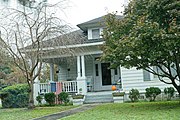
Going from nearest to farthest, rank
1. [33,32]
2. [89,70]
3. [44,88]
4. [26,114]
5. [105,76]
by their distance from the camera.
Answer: [26,114], [33,32], [44,88], [105,76], [89,70]

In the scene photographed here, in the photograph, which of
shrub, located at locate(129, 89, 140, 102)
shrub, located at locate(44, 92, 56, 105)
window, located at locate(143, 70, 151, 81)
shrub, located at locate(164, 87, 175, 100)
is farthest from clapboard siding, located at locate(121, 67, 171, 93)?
shrub, located at locate(44, 92, 56, 105)

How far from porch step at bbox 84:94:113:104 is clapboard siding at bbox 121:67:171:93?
52.8 inches

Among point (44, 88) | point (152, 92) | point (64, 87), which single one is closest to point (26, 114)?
Answer: point (64, 87)

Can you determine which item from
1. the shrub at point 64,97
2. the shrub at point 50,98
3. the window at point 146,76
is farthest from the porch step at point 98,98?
the window at point 146,76

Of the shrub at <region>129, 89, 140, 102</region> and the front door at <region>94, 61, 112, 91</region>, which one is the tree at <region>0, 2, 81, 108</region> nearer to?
the shrub at <region>129, 89, 140, 102</region>

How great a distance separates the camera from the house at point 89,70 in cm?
1780

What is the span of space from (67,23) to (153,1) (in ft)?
18.6

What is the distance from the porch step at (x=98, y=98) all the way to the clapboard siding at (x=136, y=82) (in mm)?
1341

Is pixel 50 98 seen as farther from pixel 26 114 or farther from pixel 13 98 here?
pixel 26 114

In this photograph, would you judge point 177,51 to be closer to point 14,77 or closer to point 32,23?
point 32,23

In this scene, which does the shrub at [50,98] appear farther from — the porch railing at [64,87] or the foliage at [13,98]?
the foliage at [13,98]

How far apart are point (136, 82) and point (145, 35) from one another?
27.7 feet

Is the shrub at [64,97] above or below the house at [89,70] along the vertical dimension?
below

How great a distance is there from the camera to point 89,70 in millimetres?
22375
